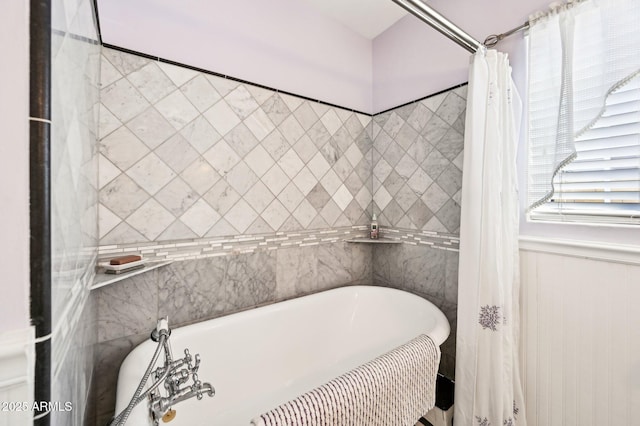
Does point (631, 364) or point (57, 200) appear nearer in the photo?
point (57, 200)

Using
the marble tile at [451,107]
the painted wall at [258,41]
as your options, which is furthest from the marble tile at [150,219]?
the marble tile at [451,107]

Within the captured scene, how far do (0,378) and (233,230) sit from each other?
1.11 m

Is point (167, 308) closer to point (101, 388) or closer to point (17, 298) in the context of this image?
point (101, 388)

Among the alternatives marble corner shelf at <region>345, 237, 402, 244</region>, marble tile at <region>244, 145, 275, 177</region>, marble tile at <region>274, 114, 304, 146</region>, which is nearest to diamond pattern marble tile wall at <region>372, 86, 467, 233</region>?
marble corner shelf at <region>345, 237, 402, 244</region>

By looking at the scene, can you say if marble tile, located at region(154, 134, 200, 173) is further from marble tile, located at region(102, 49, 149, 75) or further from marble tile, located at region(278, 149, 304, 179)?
marble tile, located at region(278, 149, 304, 179)

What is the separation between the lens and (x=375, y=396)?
0.89 meters

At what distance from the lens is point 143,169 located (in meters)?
1.19

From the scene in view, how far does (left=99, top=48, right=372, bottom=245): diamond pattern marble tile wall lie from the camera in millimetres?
1146

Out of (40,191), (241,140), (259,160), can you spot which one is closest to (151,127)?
(241,140)

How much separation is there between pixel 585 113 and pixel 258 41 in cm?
174

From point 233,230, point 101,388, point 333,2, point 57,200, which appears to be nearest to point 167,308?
point 101,388

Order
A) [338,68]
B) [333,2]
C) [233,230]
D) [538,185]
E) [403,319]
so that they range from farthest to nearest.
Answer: [338,68]
[333,2]
[403,319]
[233,230]
[538,185]

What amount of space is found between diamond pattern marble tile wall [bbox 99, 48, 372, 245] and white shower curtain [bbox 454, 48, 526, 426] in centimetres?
92

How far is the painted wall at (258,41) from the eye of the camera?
1.21 metres
